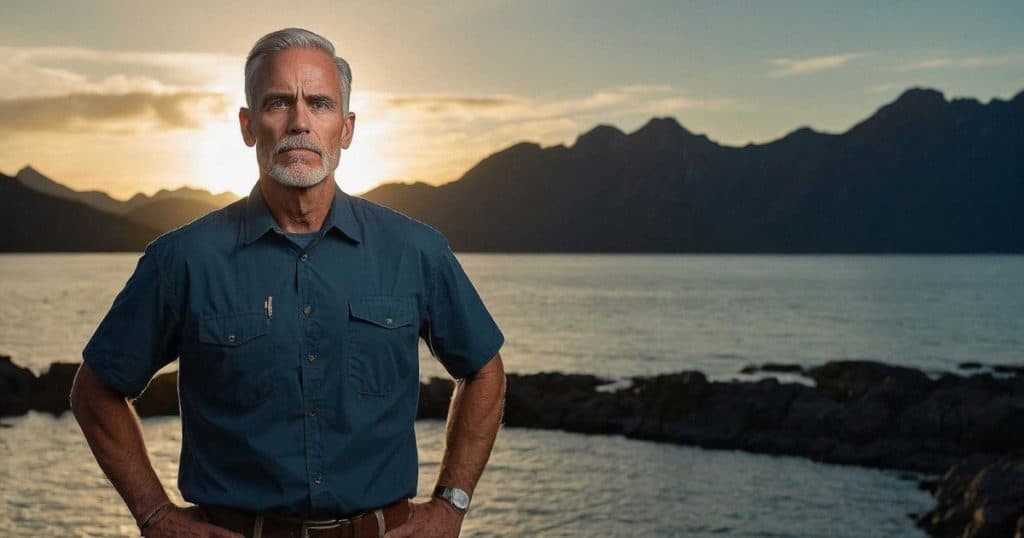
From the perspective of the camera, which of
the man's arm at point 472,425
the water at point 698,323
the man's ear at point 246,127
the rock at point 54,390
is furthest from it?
the water at point 698,323

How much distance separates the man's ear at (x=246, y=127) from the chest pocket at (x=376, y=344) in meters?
0.55

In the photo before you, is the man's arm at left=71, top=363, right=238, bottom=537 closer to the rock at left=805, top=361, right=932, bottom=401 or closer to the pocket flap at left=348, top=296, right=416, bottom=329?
the pocket flap at left=348, top=296, right=416, bottom=329

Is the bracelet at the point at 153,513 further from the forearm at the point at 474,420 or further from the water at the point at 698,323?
the water at the point at 698,323

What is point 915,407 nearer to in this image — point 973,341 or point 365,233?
point 365,233

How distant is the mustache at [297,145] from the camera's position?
3215 millimetres

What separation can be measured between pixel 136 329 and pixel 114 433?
0.32 meters

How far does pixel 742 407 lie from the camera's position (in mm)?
34938

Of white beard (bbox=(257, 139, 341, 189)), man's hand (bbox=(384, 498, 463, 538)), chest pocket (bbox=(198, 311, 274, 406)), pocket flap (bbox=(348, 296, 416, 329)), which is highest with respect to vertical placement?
white beard (bbox=(257, 139, 341, 189))

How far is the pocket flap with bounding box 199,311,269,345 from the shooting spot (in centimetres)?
315

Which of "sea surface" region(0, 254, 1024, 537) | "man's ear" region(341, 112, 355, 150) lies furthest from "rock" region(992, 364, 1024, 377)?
"man's ear" region(341, 112, 355, 150)

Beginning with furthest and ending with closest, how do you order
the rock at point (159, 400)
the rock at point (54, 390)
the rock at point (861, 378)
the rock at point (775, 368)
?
1. the rock at point (775, 368)
2. the rock at point (54, 390)
3. the rock at point (159, 400)
4. the rock at point (861, 378)

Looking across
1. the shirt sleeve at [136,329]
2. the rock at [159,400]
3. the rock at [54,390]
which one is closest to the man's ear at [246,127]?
the shirt sleeve at [136,329]

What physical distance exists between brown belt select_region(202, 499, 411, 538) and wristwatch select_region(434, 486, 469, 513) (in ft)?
0.84

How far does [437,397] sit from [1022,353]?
45.7 meters
